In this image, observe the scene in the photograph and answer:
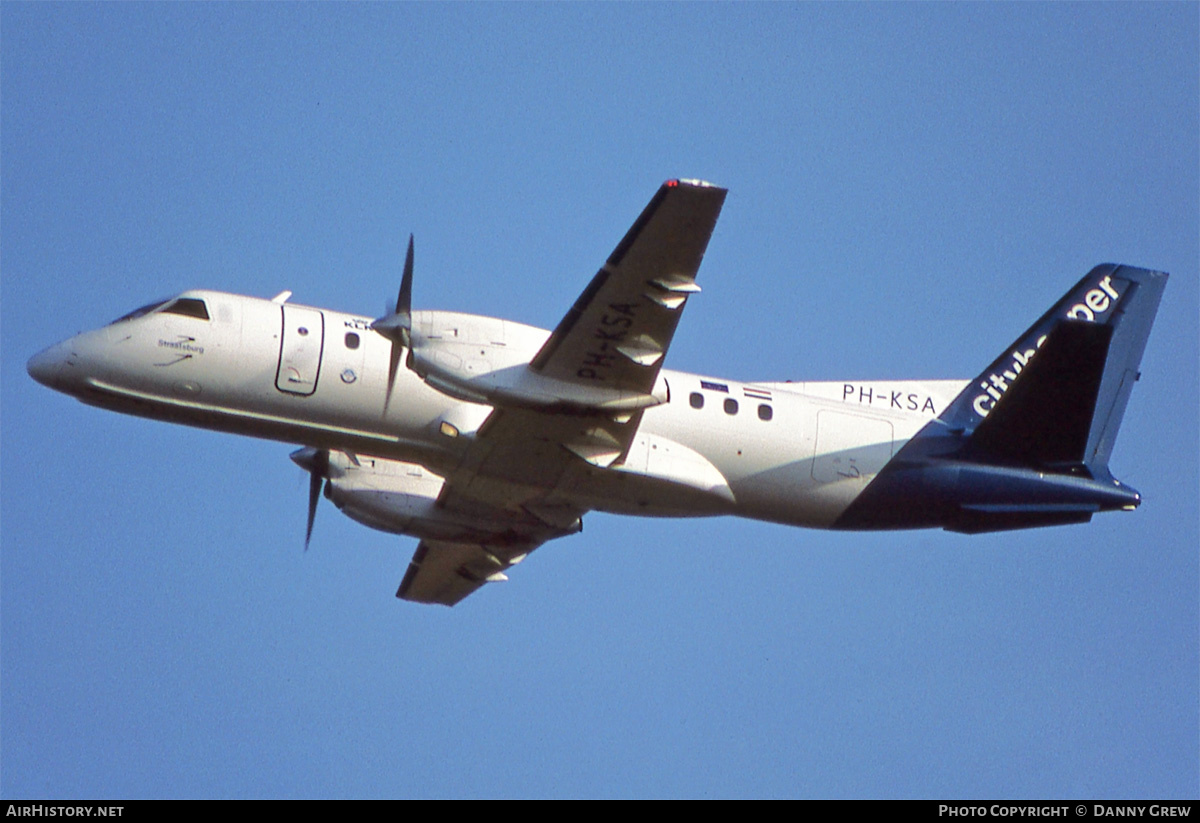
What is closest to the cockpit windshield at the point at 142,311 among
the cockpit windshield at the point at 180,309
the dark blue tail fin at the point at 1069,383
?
the cockpit windshield at the point at 180,309

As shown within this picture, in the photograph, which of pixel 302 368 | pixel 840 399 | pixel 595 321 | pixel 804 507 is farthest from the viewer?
pixel 840 399

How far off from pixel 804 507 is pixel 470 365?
18.5ft

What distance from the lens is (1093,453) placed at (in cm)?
2223

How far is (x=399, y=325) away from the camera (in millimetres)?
18422

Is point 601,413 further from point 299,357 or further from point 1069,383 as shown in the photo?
point 1069,383

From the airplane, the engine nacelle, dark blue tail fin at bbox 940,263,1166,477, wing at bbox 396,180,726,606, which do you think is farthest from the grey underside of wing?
dark blue tail fin at bbox 940,263,1166,477

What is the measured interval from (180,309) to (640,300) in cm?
662

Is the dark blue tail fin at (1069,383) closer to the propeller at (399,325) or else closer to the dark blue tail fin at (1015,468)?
the dark blue tail fin at (1015,468)

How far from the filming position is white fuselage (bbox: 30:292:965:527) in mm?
Result: 19359

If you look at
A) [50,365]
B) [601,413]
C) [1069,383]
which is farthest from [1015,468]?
[50,365]

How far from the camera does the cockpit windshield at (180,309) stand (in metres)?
19.7

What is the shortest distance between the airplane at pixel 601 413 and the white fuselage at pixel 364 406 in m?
0.03
